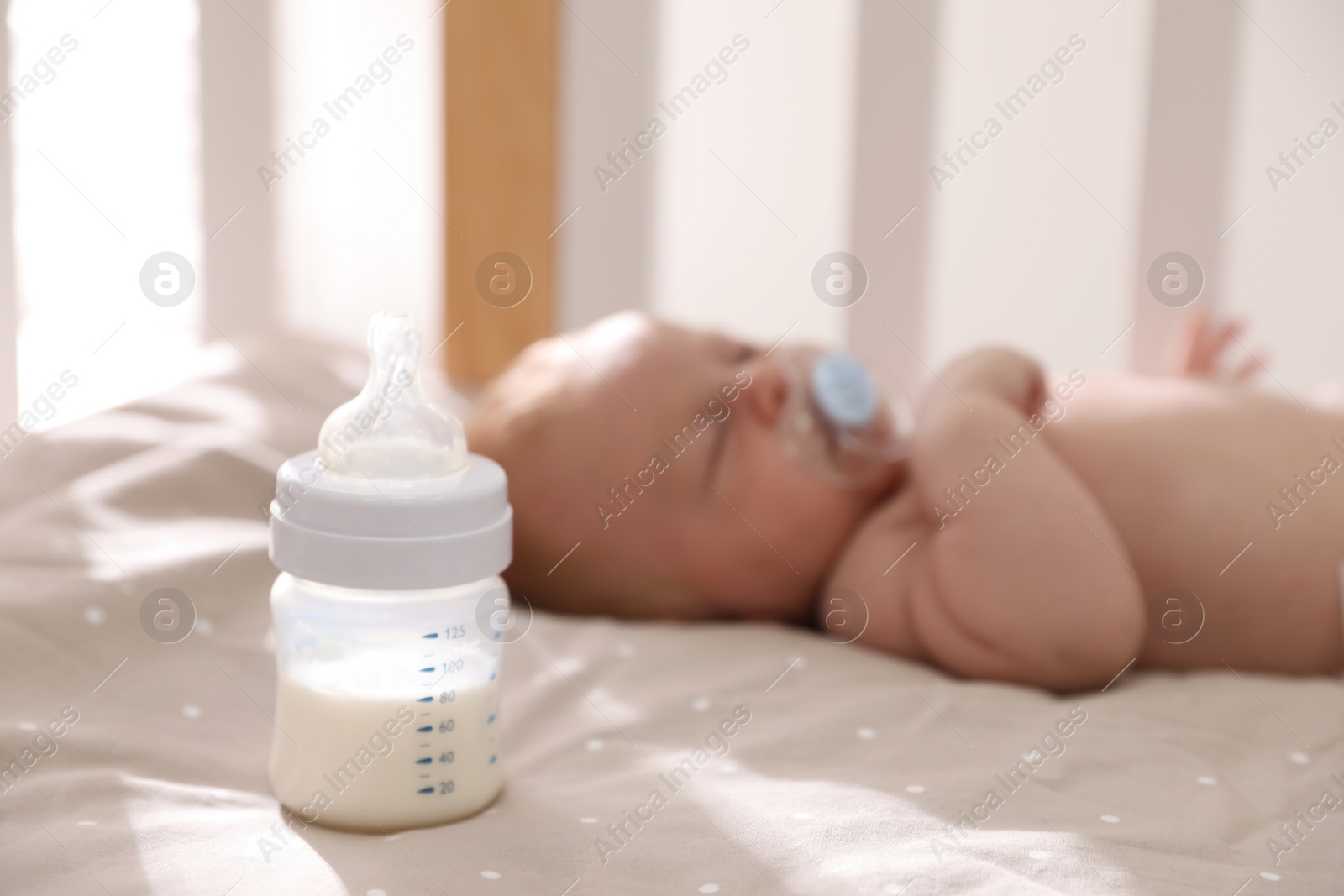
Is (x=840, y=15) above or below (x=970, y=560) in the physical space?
above

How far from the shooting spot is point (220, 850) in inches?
A: 25.1

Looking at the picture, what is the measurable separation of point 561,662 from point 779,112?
84 centimetres

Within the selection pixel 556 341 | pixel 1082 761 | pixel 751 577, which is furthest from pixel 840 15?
pixel 1082 761

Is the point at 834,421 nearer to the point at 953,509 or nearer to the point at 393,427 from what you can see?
the point at 953,509

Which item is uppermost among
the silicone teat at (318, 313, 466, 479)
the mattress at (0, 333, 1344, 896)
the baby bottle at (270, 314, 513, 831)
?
the silicone teat at (318, 313, 466, 479)

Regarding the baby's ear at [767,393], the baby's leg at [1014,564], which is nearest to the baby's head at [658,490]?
the baby's ear at [767,393]

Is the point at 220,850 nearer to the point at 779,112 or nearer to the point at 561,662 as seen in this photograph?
the point at 561,662

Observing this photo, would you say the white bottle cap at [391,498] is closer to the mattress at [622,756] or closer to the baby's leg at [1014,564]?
the mattress at [622,756]

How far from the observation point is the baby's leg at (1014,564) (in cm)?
97

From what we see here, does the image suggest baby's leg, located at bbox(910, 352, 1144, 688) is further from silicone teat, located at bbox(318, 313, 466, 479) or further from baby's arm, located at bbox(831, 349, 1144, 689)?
silicone teat, located at bbox(318, 313, 466, 479)

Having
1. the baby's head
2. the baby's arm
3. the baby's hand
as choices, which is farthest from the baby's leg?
the baby's hand

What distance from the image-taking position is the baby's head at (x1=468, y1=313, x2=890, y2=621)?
109 centimetres

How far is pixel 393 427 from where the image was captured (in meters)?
0.66

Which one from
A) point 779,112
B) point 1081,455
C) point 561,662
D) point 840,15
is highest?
point 840,15
